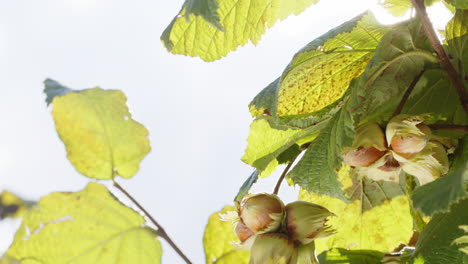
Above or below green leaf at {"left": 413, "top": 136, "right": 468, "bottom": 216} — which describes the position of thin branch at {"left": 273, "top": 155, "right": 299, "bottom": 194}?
below

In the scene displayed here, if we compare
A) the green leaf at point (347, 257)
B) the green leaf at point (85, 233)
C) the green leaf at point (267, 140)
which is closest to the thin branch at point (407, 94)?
the green leaf at point (267, 140)

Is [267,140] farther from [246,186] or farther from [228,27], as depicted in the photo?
[228,27]

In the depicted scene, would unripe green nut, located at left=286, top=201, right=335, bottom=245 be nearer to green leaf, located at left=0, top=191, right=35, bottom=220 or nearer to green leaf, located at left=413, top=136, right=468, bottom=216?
green leaf, located at left=413, top=136, right=468, bottom=216

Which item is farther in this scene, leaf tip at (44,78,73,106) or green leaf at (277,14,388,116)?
green leaf at (277,14,388,116)

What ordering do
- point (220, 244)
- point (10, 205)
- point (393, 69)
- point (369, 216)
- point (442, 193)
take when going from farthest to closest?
point (369, 216) < point (393, 69) < point (220, 244) < point (442, 193) < point (10, 205)

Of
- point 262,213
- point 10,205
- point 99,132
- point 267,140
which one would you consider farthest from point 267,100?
point 10,205

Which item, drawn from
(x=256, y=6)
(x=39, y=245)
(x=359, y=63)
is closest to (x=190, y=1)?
(x=256, y=6)

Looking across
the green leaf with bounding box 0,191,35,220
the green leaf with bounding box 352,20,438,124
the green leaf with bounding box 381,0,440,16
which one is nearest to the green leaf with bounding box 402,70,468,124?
the green leaf with bounding box 352,20,438,124

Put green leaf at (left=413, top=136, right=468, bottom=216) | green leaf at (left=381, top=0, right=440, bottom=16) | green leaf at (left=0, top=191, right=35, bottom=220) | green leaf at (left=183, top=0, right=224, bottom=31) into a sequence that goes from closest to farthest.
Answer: green leaf at (left=0, top=191, right=35, bottom=220), green leaf at (left=413, top=136, right=468, bottom=216), green leaf at (left=183, top=0, right=224, bottom=31), green leaf at (left=381, top=0, right=440, bottom=16)

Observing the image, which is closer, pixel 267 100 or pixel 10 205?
pixel 10 205
